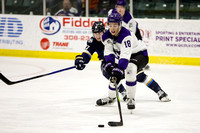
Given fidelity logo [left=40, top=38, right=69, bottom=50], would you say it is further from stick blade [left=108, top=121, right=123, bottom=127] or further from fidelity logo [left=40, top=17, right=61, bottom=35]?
stick blade [left=108, top=121, right=123, bottom=127]

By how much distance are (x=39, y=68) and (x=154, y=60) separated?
2232 mm

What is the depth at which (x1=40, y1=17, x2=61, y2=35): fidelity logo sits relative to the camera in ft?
29.0

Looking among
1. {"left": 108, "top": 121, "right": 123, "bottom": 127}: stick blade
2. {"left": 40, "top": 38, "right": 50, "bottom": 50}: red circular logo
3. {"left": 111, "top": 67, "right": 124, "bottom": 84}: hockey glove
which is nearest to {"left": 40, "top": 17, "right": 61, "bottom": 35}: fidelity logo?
{"left": 40, "top": 38, "right": 50, "bottom": 50}: red circular logo

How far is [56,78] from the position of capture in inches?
266

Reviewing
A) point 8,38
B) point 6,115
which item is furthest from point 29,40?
point 6,115

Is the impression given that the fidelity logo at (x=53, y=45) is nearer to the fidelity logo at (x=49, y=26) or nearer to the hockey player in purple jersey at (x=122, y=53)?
the fidelity logo at (x=49, y=26)

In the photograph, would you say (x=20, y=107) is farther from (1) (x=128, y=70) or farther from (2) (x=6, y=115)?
(1) (x=128, y=70)

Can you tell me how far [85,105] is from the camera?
4.83 meters

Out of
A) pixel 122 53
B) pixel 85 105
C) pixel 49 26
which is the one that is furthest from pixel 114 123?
pixel 49 26

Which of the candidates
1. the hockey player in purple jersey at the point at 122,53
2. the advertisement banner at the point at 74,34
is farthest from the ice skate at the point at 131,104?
the advertisement banner at the point at 74,34

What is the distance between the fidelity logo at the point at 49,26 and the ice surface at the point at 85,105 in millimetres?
1521

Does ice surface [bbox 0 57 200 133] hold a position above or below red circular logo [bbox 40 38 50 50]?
below

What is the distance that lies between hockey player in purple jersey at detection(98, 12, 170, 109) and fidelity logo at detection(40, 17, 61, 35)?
4364 millimetres

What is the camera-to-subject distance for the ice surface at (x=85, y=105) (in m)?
3.85
